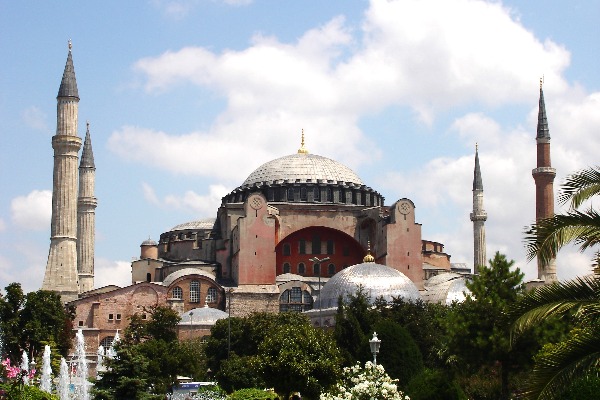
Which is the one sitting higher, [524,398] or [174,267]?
[174,267]

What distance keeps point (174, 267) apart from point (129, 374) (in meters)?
32.2

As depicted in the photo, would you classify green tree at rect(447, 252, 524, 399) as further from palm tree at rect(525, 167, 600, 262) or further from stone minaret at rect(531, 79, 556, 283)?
stone minaret at rect(531, 79, 556, 283)

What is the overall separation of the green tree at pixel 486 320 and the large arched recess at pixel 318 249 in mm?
29131

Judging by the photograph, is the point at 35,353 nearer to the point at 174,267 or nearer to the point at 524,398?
the point at 174,267

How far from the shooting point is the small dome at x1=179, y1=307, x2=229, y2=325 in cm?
4472

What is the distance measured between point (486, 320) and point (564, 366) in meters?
11.8

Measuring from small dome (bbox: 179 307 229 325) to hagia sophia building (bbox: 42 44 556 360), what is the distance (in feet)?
0.15

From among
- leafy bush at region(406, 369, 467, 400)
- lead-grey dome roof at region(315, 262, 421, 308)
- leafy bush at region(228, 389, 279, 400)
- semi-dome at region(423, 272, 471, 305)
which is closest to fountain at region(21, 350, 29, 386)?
leafy bush at region(228, 389, 279, 400)

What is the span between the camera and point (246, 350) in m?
36.4

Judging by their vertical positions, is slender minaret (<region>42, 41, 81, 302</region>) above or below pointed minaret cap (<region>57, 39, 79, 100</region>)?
below

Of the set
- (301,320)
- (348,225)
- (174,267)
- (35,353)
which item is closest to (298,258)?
(348,225)

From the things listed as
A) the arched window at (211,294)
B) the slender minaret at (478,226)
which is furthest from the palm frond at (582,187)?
the slender minaret at (478,226)

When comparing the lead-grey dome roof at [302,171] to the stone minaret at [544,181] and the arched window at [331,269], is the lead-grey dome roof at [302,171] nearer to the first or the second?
the arched window at [331,269]

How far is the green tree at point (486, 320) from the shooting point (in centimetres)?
2091
